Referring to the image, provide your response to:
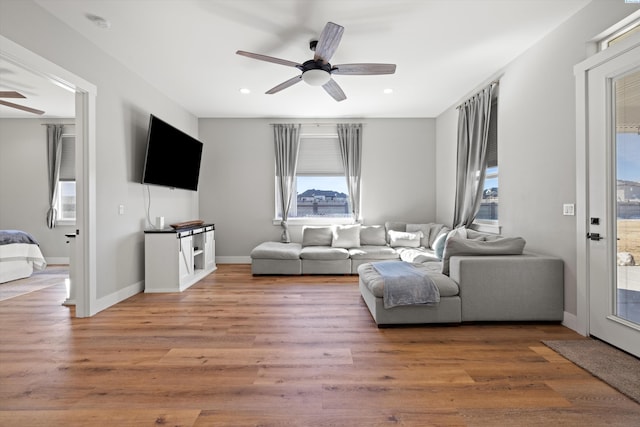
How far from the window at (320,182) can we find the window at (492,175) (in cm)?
251

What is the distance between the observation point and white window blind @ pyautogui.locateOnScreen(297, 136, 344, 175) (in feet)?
19.8

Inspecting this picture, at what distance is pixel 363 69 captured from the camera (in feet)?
10.1

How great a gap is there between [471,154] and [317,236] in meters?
2.90

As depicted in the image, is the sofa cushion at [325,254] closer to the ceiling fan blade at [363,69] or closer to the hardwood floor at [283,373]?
the hardwood floor at [283,373]

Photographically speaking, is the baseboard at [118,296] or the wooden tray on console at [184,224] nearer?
the baseboard at [118,296]

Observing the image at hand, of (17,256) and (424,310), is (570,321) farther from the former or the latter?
(17,256)

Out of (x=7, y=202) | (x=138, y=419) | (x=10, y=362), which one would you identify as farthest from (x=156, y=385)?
(x=7, y=202)

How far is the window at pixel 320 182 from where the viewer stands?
19.8 ft

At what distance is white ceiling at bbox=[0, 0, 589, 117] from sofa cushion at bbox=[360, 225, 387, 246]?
238 cm

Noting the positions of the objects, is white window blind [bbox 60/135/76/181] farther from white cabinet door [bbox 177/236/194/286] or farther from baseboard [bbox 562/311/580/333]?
baseboard [bbox 562/311/580/333]

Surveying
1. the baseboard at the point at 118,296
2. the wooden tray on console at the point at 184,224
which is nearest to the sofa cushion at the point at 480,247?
the wooden tray on console at the point at 184,224

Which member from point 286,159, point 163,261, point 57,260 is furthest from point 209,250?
point 57,260

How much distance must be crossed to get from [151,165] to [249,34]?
2.22 m

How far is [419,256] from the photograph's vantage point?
4.38 meters
